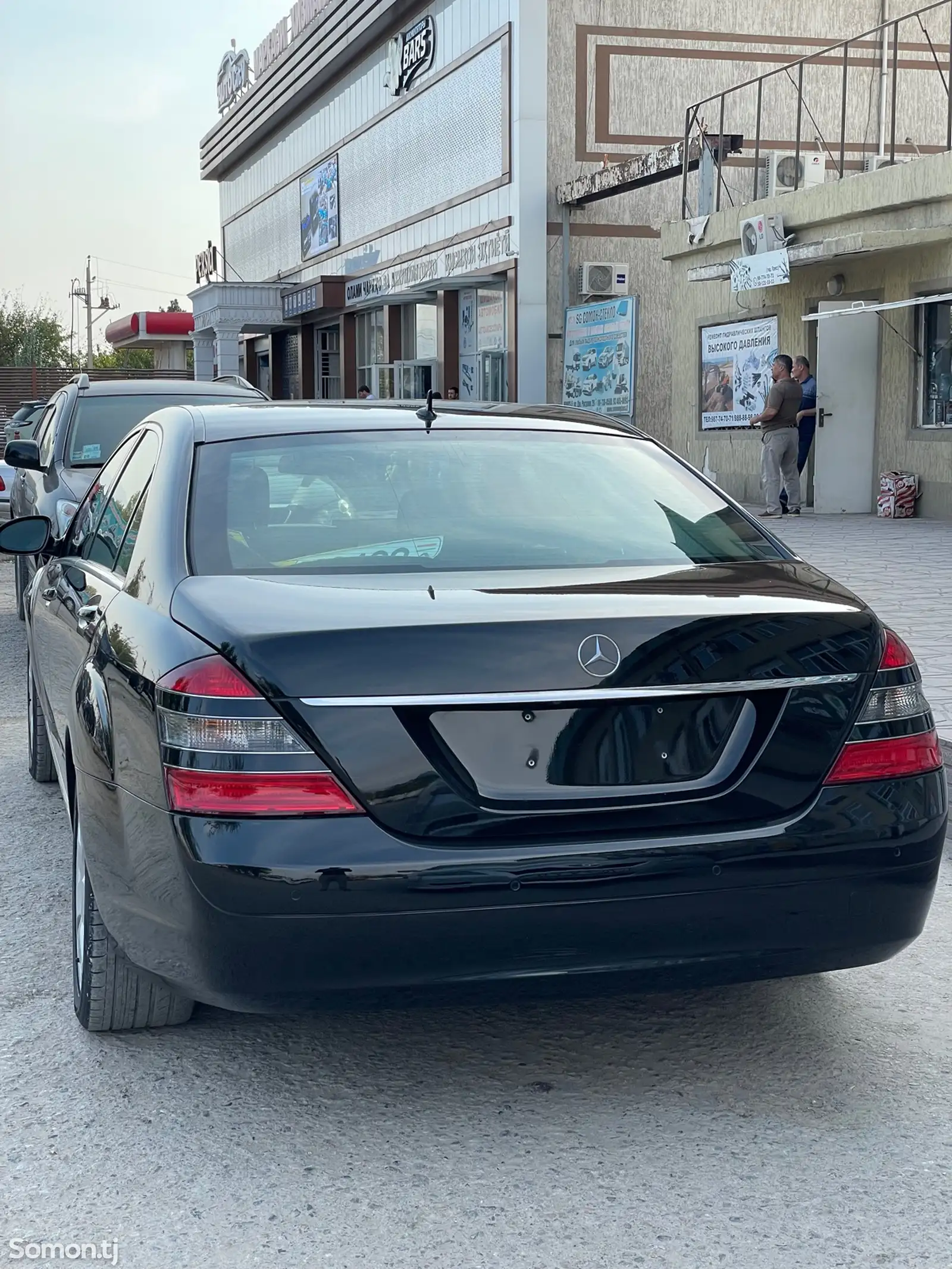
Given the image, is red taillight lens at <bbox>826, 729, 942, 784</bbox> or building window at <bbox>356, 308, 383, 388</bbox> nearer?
red taillight lens at <bbox>826, 729, 942, 784</bbox>

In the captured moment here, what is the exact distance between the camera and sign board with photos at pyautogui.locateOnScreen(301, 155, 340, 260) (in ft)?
133

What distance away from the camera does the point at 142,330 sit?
71.9m

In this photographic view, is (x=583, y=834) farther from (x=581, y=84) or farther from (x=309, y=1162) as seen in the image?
(x=581, y=84)

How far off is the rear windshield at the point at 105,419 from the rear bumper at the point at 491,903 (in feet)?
23.3

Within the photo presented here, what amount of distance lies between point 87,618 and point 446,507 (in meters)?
0.96

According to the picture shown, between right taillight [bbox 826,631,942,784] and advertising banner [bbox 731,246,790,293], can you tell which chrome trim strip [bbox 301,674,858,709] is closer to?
right taillight [bbox 826,631,942,784]

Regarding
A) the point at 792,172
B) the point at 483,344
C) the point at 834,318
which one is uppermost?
the point at 792,172

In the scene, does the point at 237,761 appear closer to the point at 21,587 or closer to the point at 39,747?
the point at 39,747

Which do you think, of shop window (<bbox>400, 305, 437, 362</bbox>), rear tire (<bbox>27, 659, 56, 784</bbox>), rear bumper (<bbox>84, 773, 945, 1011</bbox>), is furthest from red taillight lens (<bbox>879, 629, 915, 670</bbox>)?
shop window (<bbox>400, 305, 437, 362</bbox>)

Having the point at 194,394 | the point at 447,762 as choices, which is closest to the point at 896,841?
the point at 447,762

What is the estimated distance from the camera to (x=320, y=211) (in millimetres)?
42156

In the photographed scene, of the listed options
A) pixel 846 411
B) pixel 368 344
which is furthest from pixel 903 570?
pixel 368 344

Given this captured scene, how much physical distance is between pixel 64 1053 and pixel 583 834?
4.62 ft

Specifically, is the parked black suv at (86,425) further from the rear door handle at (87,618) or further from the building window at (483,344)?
the building window at (483,344)
